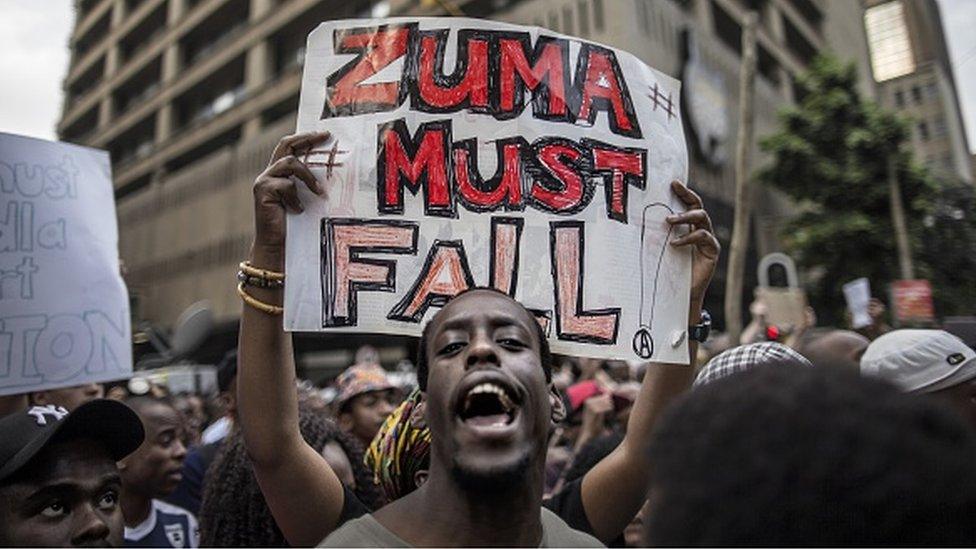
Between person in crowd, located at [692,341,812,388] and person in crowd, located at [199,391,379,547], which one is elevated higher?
person in crowd, located at [692,341,812,388]

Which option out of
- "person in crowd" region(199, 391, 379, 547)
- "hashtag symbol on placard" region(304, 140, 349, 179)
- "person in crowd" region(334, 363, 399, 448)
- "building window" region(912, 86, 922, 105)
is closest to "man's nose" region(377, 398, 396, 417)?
"person in crowd" region(334, 363, 399, 448)

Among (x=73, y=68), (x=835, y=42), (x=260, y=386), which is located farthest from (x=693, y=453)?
(x=73, y=68)

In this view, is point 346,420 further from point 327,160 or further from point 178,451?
point 327,160

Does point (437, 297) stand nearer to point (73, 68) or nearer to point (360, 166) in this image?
point (360, 166)

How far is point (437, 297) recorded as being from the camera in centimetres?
191

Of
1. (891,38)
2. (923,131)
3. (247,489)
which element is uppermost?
(923,131)

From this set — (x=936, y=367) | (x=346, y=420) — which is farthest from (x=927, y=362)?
(x=346, y=420)

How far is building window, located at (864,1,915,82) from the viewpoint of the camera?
72.3 feet

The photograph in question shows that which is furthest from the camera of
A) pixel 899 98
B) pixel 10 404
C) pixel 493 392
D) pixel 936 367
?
pixel 899 98

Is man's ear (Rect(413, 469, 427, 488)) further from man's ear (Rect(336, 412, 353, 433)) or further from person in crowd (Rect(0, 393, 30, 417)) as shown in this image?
man's ear (Rect(336, 412, 353, 433))

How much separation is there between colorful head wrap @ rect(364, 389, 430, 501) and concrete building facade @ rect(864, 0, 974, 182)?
20.2 m

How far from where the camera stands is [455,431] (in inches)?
56.6

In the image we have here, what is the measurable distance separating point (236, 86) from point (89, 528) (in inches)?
1201

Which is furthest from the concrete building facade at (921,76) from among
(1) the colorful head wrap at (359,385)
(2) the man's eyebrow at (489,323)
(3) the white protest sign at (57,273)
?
(2) the man's eyebrow at (489,323)
